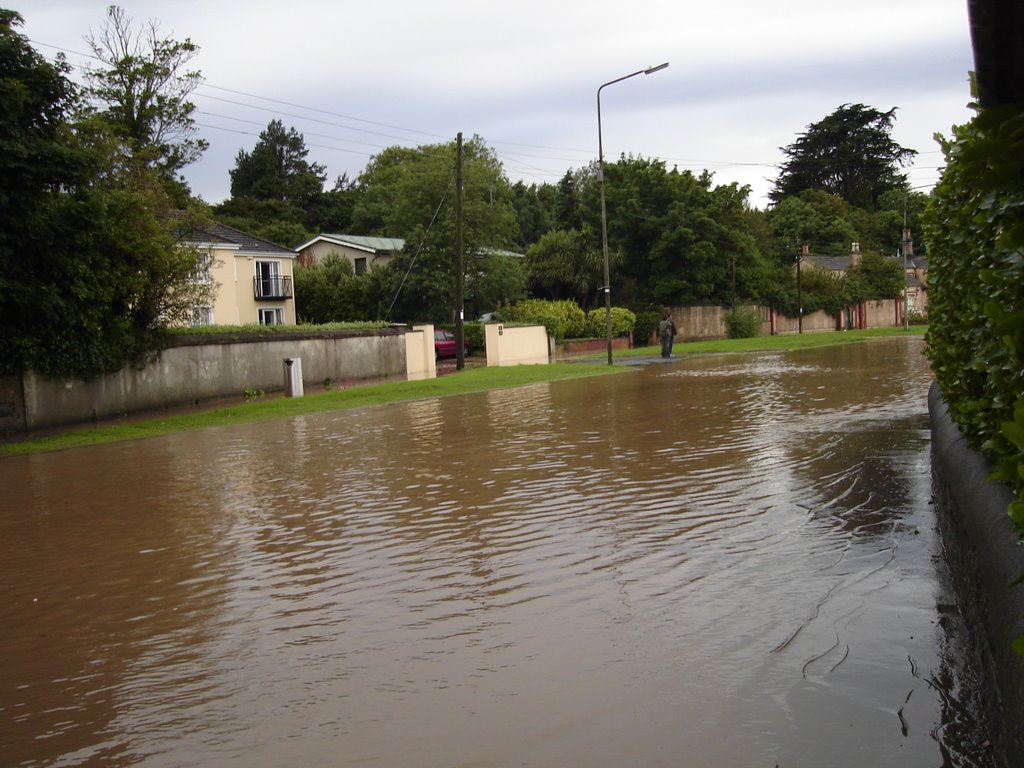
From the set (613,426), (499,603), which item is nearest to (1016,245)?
(499,603)

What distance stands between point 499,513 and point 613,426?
22.3 feet

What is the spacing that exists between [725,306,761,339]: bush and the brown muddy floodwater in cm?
4517

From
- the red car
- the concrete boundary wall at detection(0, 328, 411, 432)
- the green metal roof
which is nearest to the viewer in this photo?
the concrete boundary wall at detection(0, 328, 411, 432)

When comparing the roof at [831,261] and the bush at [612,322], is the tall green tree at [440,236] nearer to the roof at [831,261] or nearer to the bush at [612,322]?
the bush at [612,322]

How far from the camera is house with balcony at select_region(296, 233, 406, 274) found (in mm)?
59938

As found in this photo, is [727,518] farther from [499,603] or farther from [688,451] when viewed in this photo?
[688,451]

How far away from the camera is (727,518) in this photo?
8328 millimetres

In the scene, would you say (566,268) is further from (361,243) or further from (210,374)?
(210,374)

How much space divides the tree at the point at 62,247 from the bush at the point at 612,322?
1118 inches

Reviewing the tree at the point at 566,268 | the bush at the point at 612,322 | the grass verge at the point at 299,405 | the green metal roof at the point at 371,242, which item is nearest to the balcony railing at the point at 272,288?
the green metal roof at the point at 371,242

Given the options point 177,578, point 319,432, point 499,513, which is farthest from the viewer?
point 319,432

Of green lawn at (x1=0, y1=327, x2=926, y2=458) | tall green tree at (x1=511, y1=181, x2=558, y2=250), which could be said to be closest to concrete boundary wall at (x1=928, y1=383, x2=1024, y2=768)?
green lawn at (x1=0, y1=327, x2=926, y2=458)

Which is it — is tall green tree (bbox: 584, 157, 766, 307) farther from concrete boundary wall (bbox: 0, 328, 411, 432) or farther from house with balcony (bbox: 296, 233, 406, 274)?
concrete boundary wall (bbox: 0, 328, 411, 432)

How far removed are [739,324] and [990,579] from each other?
54309mm
